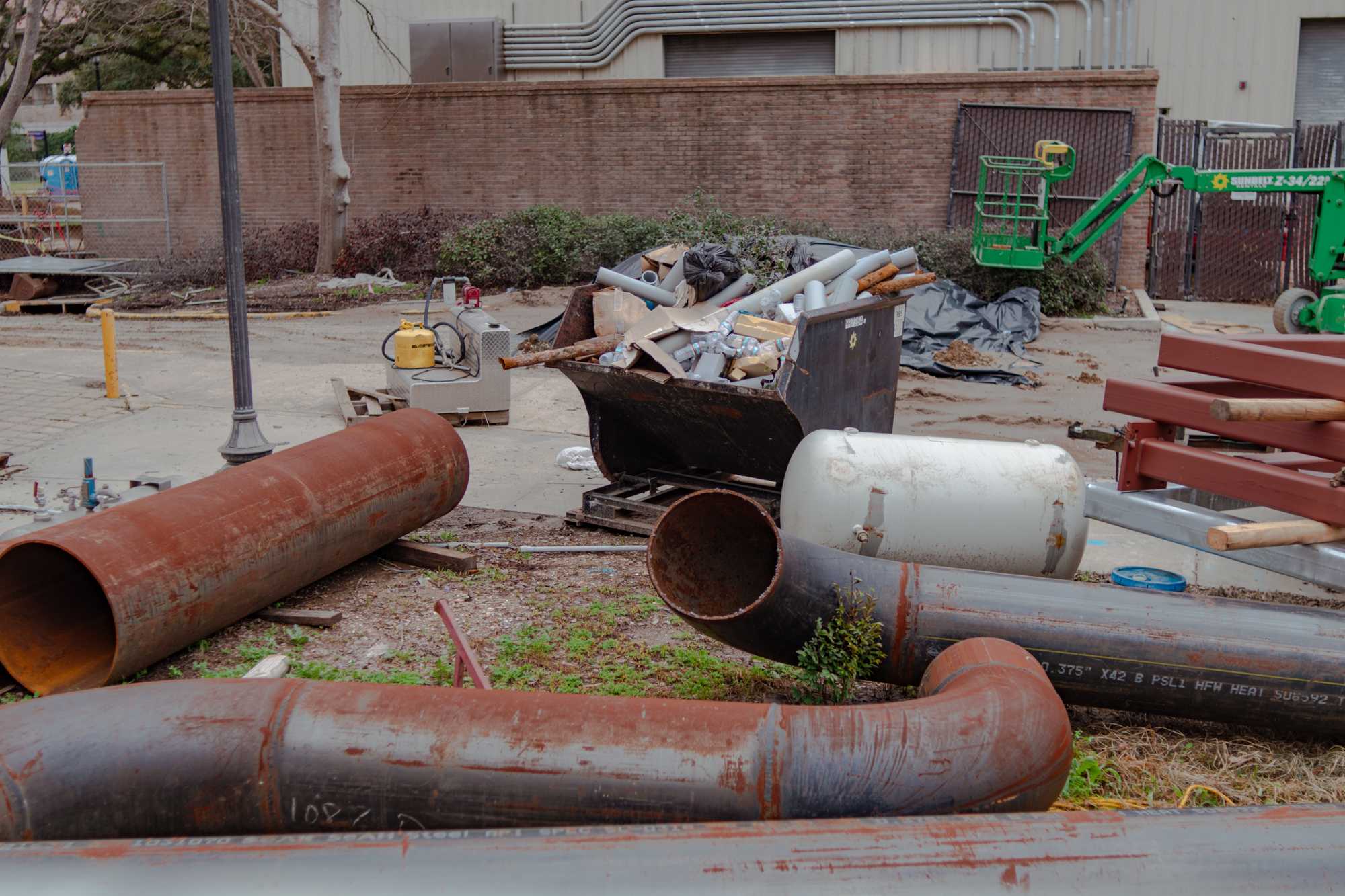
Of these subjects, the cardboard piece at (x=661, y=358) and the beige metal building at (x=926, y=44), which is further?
the beige metal building at (x=926, y=44)

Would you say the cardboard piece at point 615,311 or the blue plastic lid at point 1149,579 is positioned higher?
the cardboard piece at point 615,311

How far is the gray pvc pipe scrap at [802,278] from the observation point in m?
7.58

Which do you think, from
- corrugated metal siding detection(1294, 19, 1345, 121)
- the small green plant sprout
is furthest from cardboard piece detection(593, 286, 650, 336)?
corrugated metal siding detection(1294, 19, 1345, 121)

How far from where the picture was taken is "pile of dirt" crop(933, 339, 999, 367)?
13.3m

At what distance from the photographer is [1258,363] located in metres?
5.48

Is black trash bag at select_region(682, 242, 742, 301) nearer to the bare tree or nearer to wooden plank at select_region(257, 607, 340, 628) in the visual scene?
wooden plank at select_region(257, 607, 340, 628)

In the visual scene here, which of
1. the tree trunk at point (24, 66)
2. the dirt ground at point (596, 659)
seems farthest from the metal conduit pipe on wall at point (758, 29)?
the dirt ground at point (596, 659)

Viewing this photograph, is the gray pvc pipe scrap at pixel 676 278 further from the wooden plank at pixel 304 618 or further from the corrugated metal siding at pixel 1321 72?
the corrugated metal siding at pixel 1321 72

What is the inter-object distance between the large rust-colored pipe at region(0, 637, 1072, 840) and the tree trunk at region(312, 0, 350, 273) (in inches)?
699

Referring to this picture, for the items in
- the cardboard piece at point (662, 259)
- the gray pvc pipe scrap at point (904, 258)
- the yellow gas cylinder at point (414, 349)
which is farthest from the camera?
the yellow gas cylinder at point (414, 349)

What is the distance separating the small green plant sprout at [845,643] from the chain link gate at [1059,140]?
51.1 feet

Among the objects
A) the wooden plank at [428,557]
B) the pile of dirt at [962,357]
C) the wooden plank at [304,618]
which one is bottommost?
the wooden plank at [304,618]

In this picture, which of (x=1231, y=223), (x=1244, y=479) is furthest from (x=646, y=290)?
(x=1231, y=223)

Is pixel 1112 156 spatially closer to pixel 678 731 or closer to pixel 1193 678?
pixel 1193 678
